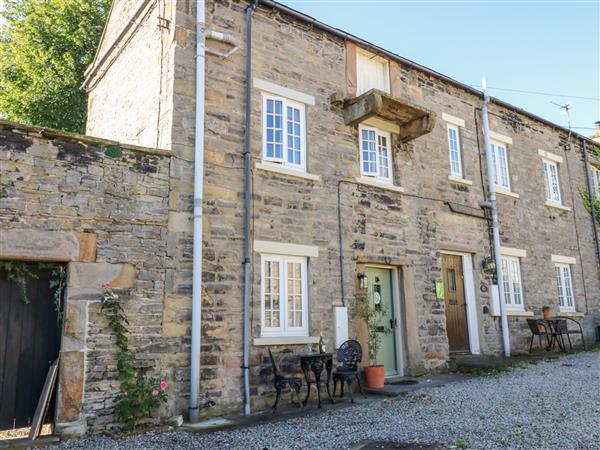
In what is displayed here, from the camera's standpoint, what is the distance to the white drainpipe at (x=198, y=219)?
6.87 metres

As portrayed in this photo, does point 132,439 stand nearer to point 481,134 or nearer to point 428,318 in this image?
point 428,318

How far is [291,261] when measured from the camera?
852 centimetres

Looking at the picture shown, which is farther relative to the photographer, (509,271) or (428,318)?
(509,271)

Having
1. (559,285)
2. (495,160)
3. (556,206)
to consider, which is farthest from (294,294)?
(556,206)

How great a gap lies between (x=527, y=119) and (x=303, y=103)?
8.68m

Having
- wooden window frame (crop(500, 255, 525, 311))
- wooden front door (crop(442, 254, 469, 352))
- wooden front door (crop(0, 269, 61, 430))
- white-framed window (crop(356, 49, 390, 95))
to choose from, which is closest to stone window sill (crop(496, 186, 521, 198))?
wooden window frame (crop(500, 255, 525, 311))

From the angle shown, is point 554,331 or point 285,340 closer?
point 285,340

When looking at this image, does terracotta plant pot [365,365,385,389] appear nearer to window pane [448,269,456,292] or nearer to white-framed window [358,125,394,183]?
window pane [448,269,456,292]

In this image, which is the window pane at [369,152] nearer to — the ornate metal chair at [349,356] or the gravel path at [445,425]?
the ornate metal chair at [349,356]

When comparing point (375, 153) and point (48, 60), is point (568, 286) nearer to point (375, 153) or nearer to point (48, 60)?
point (375, 153)

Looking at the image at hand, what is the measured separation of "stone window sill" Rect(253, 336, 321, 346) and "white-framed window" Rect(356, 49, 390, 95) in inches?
207

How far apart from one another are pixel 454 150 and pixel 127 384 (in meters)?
9.44

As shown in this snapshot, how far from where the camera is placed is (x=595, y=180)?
1702 centimetres

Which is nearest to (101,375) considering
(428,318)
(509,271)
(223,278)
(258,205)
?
(223,278)
